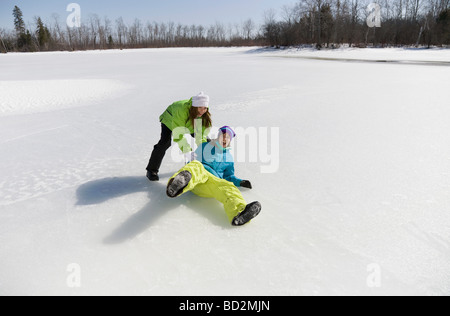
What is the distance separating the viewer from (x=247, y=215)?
1963 millimetres

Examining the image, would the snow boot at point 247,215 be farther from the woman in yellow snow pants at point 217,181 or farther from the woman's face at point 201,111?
the woman's face at point 201,111

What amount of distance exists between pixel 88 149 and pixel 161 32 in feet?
202

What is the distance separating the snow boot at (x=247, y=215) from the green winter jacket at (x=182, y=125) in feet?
2.70

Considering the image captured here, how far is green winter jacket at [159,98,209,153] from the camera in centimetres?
254

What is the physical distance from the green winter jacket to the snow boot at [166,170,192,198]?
0.53m

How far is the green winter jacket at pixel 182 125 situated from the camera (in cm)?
254

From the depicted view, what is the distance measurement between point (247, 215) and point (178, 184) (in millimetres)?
505

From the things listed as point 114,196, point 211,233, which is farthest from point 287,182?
point 114,196

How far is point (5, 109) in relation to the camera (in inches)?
233
